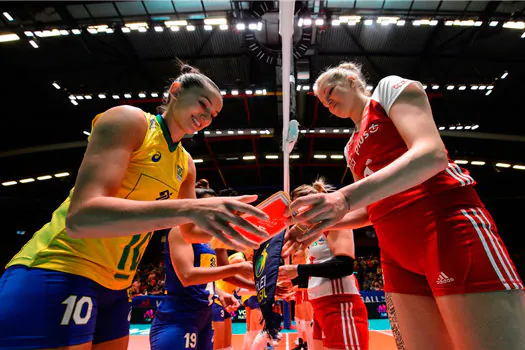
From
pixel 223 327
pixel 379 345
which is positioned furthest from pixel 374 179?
pixel 379 345

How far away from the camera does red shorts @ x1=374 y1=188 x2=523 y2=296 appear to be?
3.55 feet

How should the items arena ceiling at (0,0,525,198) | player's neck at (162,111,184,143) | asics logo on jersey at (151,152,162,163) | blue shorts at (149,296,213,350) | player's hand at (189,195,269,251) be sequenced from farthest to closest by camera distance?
1. arena ceiling at (0,0,525,198)
2. blue shorts at (149,296,213,350)
3. player's neck at (162,111,184,143)
4. asics logo on jersey at (151,152,162,163)
5. player's hand at (189,195,269,251)

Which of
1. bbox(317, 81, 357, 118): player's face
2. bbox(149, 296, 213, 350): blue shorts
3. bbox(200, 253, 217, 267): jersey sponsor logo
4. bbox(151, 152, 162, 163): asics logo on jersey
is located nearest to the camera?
bbox(151, 152, 162, 163): asics logo on jersey

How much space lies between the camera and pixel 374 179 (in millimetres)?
Answer: 1040

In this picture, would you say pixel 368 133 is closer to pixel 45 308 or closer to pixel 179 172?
pixel 179 172

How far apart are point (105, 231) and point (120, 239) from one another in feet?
1.31

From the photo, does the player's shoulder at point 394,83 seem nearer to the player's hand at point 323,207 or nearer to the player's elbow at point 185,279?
the player's hand at point 323,207

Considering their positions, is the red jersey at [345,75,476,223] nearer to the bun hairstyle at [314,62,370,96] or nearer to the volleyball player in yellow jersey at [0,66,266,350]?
the bun hairstyle at [314,62,370,96]

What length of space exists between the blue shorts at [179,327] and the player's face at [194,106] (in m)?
1.30

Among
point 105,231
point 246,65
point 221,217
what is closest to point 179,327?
point 105,231

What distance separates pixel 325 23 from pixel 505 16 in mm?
4843

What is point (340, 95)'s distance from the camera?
1.86m

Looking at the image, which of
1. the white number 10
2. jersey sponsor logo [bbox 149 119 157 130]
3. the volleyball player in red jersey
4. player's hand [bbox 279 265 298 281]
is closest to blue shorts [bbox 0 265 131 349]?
the white number 10

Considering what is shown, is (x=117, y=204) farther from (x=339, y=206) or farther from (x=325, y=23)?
(x=325, y=23)
